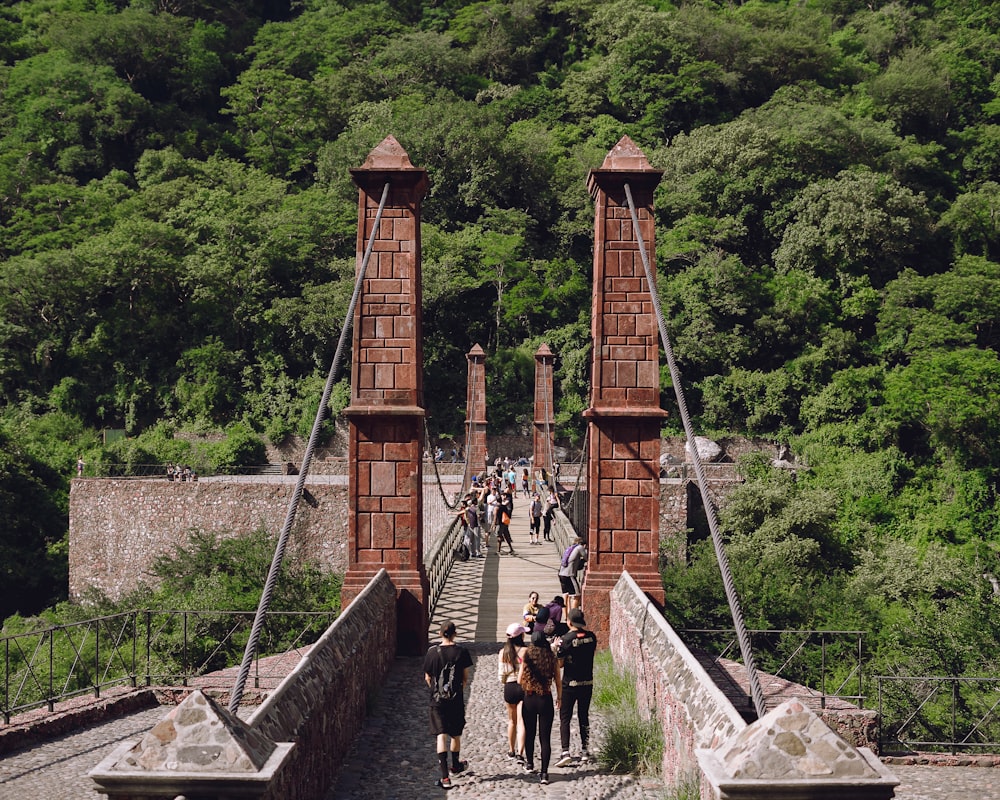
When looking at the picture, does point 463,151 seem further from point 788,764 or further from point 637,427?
point 788,764

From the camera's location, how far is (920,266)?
39406 millimetres

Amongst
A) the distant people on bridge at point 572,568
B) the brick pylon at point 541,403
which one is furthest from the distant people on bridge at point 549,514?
the distant people on bridge at point 572,568

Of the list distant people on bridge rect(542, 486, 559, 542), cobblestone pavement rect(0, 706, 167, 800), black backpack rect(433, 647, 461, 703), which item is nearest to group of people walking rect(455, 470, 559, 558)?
distant people on bridge rect(542, 486, 559, 542)

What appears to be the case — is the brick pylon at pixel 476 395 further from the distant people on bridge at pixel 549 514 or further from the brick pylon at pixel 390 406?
the brick pylon at pixel 390 406

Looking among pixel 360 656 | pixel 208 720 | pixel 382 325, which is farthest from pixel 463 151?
pixel 208 720

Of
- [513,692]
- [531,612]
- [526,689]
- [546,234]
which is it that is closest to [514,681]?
[513,692]

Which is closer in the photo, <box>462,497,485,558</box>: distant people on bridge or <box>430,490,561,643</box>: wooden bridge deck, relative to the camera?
<box>430,490,561,643</box>: wooden bridge deck

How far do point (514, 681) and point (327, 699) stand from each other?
1.35 metres

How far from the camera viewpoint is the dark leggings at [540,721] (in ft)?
20.6

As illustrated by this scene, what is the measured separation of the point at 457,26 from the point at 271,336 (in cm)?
2760

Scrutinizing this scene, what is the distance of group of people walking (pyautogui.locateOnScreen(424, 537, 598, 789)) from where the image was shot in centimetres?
623

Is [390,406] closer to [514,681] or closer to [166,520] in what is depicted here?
[514,681]

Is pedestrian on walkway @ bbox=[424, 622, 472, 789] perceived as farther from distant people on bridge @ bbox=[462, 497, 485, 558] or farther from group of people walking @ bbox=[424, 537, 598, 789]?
distant people on bridge @ bbox=[462, 497, 485, 558]

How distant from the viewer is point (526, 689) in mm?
6387
